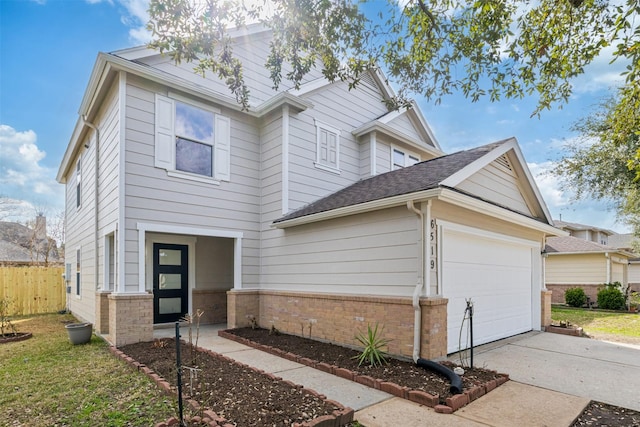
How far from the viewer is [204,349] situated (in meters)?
6.56

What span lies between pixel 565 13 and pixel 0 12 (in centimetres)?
963

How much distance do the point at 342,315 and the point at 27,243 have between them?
30.2 metres

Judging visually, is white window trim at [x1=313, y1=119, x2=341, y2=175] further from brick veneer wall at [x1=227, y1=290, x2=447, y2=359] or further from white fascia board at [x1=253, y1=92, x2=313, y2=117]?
brick veneer wall at [x1=227, y1=290, x2=447, y2=359]

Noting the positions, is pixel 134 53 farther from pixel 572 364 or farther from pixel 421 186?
pixel 572 364

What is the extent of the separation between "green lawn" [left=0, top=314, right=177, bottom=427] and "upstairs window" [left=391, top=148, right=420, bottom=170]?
904 cm

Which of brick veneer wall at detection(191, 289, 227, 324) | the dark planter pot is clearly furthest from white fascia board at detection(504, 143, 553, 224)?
the dark planter pot

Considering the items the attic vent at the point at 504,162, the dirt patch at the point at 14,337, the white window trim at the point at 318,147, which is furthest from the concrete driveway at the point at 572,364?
the dirt patch at the point at 14,337

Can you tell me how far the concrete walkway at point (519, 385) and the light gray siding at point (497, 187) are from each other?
3.06 m

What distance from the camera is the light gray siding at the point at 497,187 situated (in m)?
7.23

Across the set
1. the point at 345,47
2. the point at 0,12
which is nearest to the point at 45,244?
the point at 0,12

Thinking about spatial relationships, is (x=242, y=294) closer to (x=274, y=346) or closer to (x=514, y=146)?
(x=274, y=346)

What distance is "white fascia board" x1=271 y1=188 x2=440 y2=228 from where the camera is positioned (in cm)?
552

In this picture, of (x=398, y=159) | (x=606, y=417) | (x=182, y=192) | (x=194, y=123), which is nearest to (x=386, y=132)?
(x=398, y=159)

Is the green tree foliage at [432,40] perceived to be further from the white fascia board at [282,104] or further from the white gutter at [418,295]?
the white fascia board at [282,104]
